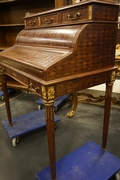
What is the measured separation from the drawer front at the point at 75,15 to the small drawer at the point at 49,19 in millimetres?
86

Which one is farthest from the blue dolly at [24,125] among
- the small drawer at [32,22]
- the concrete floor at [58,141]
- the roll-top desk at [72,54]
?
the small drawer at [32,22]

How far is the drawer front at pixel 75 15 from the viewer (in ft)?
3.27

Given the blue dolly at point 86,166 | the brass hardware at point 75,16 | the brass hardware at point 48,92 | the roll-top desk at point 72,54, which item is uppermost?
the brass hardware at point 75,16

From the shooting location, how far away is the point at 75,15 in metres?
1.04

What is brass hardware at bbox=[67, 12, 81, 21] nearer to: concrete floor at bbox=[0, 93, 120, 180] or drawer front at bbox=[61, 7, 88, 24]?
drawer front at bbox=[61, 7, 88, 24]

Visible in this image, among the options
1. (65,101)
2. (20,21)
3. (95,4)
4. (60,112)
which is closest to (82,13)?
(95,4)

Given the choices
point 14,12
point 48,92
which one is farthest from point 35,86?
point 14,12

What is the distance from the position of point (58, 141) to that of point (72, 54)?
1.33 m

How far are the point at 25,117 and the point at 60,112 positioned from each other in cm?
67

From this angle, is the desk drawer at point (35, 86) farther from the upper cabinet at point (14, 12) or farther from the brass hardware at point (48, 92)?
the upper cabinet at point (14, 12)

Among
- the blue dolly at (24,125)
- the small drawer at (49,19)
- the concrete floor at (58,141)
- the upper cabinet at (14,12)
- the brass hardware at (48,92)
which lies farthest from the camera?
the upper cabinet at (14,12)

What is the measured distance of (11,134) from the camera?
A: 186cm

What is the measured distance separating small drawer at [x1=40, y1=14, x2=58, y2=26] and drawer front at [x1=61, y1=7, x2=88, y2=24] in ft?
0.28

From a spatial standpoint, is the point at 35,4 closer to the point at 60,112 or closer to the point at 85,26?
the point at 60,112
